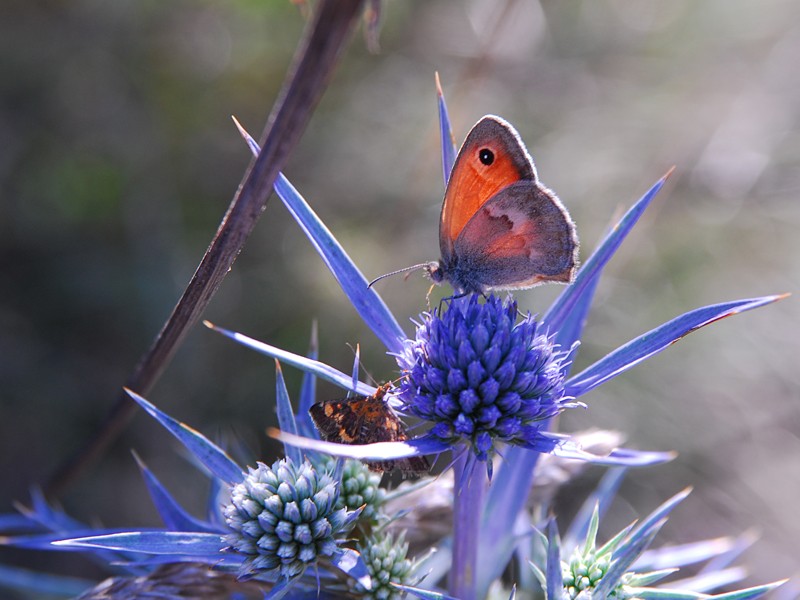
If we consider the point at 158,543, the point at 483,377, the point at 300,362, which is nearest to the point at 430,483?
the point at 483,377

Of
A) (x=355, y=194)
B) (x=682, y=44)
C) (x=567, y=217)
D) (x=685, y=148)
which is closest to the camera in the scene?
(x=567, y=217)

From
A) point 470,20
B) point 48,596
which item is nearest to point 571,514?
point 48,596

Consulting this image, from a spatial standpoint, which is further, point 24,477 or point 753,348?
point 753,348

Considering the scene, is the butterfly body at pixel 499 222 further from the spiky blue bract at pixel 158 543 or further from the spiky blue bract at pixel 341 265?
the spiky blue bract at pixel 158 543

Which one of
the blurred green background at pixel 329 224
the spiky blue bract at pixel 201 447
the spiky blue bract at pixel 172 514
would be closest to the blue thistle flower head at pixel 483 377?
the spiky blue bract at pixel 201 447

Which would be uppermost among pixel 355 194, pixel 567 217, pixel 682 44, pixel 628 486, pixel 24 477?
pixel 682 44

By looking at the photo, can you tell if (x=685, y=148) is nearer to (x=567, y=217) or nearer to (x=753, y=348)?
(x=753, y=348)
